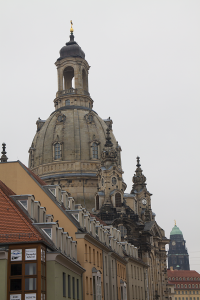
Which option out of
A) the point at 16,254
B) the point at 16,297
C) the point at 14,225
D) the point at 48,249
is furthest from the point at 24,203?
the point at 16,297

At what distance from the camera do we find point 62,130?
362 feet

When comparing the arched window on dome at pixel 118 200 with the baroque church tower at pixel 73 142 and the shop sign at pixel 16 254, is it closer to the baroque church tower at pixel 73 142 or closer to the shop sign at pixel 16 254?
the baroque church tower at pixel 73 142

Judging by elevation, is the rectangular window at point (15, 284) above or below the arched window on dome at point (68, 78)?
below

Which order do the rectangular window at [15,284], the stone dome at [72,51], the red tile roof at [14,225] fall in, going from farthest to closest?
the stone dome at [72,51]
the red tile roof at [14,225]
the rectangular window at [15,284]

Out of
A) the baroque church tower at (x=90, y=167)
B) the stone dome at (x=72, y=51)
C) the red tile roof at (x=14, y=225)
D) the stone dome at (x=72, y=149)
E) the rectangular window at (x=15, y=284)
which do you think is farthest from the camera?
the stone dome at (x=72, y=51)

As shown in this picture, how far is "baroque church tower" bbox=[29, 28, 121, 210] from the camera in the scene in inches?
4183

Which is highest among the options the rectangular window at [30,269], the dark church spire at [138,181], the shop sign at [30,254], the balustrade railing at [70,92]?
the balustrade railing at [70,92]

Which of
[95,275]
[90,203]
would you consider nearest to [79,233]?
[95,275]

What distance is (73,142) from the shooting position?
109 meters

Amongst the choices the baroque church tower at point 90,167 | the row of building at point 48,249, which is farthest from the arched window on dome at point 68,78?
the row of building at point 48,249

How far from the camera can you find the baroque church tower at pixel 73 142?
106 m

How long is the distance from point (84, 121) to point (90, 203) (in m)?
17.4

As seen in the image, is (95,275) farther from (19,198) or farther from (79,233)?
(19,198)

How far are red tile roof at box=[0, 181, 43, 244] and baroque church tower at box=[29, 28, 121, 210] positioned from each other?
69.9 m
